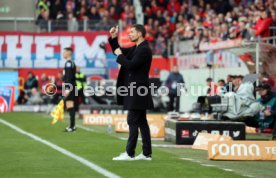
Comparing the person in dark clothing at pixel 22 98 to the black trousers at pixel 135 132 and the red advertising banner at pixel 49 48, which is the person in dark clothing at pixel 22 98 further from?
the black trousers at pixel 135 132

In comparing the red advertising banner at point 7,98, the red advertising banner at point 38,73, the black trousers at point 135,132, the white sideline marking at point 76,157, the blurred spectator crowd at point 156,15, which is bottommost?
the white sideline marking at point 76,157

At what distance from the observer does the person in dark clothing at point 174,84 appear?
34125 millimetres

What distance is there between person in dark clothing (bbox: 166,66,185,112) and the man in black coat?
18785 mm

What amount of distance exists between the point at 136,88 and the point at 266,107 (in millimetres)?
8842

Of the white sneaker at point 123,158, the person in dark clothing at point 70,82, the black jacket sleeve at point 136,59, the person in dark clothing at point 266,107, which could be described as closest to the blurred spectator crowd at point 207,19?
the person in dark clothing at point 266,107

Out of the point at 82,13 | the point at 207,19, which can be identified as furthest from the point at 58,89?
the point at 207,19

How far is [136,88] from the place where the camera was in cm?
1495

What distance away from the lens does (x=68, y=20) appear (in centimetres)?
4138

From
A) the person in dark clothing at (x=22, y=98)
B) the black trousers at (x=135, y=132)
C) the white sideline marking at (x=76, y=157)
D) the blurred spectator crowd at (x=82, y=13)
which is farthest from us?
the blurred spectator crowd at (x=82, y=13)

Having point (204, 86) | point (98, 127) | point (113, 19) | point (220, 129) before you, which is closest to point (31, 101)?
point (113, 19)

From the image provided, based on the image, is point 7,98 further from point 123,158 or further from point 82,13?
point 123,158

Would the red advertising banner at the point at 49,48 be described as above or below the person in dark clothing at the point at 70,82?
above

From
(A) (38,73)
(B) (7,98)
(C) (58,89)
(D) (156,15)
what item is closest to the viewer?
(C) (58,89)

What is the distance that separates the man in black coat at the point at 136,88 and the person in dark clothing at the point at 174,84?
18.8 meters
